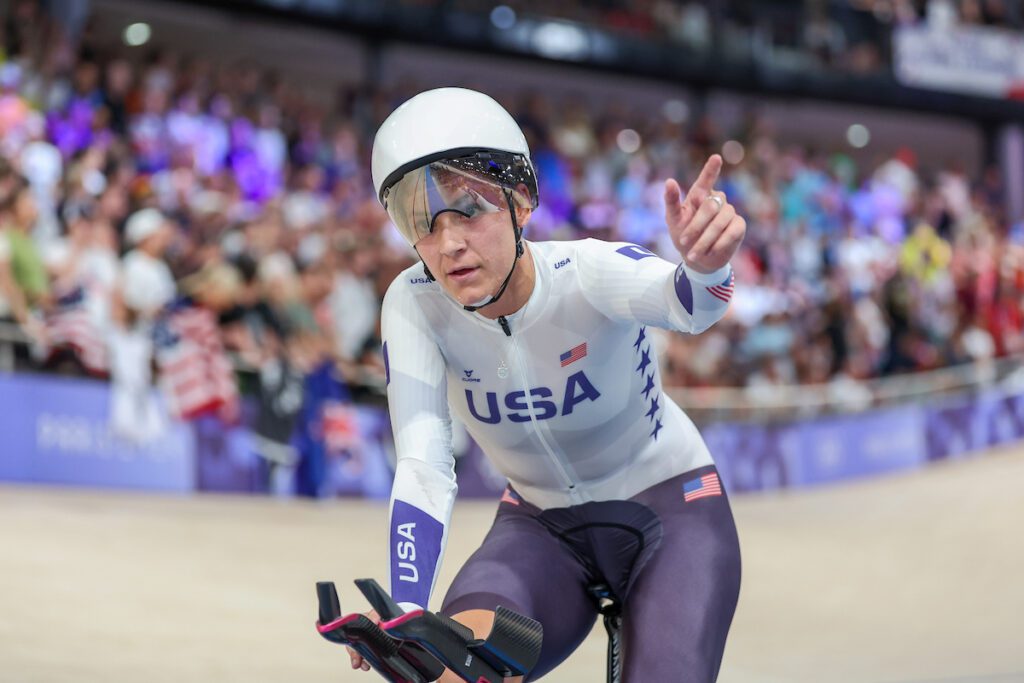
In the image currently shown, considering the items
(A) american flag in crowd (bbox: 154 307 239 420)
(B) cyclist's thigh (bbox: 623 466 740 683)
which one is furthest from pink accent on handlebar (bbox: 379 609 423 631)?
(A) american flag in crowd (bbox: 154 307 239 420)

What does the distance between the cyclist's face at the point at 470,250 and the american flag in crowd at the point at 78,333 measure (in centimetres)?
588

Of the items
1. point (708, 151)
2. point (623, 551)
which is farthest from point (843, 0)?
point (623, 551)

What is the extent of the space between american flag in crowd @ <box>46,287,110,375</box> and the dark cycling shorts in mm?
5569

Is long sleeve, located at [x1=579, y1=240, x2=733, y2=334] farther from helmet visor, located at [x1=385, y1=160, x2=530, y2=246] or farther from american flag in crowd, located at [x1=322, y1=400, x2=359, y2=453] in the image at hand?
american flag in crowd, located at [x1=322, y1=400, x2=359, y2=453]

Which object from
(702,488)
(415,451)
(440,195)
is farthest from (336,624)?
(702,488)

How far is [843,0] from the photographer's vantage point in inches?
781

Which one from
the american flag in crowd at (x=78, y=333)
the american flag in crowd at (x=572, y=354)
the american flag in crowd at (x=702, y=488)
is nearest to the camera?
the american flag in crowd at (x=572, y=354)

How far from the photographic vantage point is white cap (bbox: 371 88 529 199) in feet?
9.00

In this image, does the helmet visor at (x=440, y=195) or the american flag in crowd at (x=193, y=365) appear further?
the american flag in crowd at (x=193, y=365)

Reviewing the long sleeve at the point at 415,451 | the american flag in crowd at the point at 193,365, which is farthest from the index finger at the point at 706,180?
the american flag in crowd at the point at 193,365

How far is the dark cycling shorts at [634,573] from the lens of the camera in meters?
2.88

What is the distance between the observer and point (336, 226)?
34.2 ft

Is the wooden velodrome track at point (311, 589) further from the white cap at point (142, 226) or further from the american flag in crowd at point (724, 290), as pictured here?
the american flag in crowd at point (724, 290)

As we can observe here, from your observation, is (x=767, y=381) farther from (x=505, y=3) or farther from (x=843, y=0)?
(x=843, y=0)
